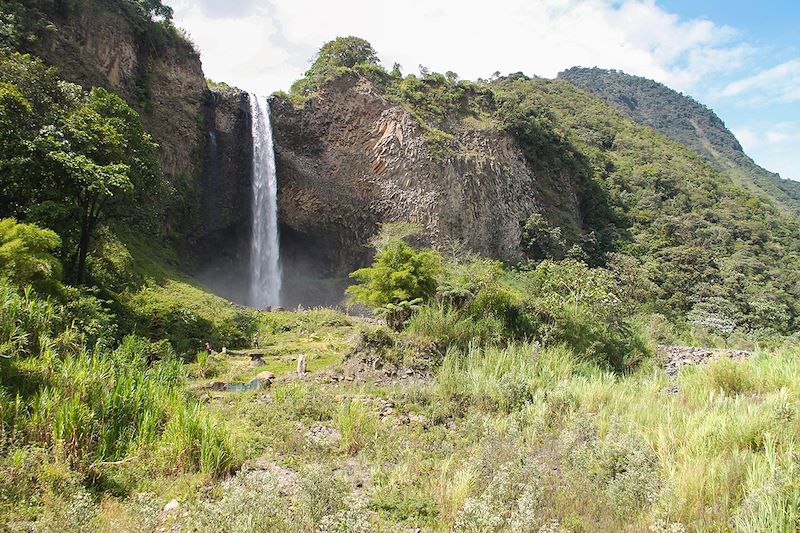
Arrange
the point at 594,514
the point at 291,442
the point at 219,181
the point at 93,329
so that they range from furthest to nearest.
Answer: the point at 219,181
the point at 93,329
the point at 291,442
the point at 594,514

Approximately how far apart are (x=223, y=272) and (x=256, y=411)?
76.8 feet

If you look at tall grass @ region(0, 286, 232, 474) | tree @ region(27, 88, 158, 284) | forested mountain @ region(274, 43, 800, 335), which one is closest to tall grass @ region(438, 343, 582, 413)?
tall grass @ region(0, 286, 232, 474)

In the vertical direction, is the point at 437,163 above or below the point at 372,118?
below

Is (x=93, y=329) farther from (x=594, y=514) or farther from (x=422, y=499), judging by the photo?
(x=594, y=514)

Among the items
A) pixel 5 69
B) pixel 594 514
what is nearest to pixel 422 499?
pixel 594 514

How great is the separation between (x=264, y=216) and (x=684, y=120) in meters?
98.9

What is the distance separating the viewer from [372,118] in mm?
32344

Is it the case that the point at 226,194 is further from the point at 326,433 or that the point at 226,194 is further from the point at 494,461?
the point at 494,461

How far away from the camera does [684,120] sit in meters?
99.9

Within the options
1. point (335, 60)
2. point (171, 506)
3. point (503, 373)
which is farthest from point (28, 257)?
point (335, 60)

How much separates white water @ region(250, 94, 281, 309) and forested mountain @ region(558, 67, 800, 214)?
7875cm

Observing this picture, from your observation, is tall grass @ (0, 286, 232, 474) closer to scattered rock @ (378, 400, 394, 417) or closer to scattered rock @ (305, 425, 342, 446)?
scattered rock @ (305, 425, 342, 446)

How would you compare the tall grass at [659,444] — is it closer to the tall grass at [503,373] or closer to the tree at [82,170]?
the tall grass at [503,373]

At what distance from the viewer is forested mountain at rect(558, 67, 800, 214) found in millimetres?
88000
